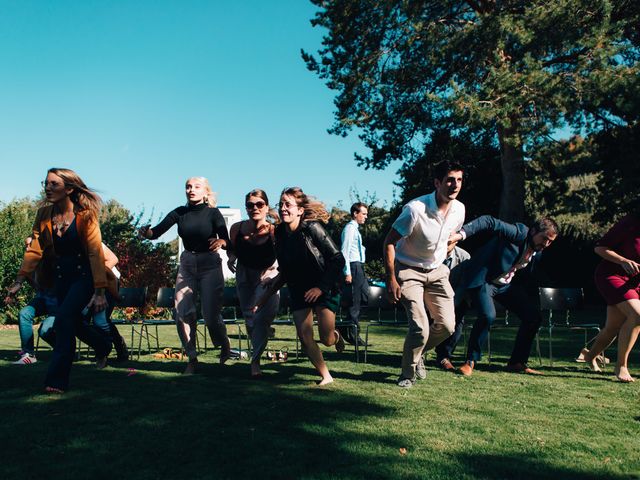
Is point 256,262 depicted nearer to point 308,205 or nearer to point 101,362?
point 308,205

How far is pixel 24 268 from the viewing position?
6535 mm

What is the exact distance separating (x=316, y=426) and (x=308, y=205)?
2545 millimetres

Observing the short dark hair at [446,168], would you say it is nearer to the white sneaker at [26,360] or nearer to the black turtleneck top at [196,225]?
the black turtleneck top at [196,225]

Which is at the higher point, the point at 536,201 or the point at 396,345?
the point at 536,201

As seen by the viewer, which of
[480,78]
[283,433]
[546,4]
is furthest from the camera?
[480,78]

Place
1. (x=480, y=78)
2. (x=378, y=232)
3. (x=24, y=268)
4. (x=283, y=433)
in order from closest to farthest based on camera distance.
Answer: (x=283, y=433), (x=24, y=268), (x=480, y=78), (x=378, y=232)

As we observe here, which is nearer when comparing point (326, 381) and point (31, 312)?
point (326, 381)

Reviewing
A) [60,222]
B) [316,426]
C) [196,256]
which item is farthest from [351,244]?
[316,426]

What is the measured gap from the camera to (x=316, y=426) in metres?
4.76

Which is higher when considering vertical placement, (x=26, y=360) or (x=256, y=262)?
(x=256, y=262)

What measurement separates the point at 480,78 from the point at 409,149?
423 centimetres

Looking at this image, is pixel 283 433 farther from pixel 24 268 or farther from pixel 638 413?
pixel 24 268

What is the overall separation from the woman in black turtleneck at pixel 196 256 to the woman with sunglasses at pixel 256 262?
0.23 meters

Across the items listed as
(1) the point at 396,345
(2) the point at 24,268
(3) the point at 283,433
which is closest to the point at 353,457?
(3) the point at 283,433
